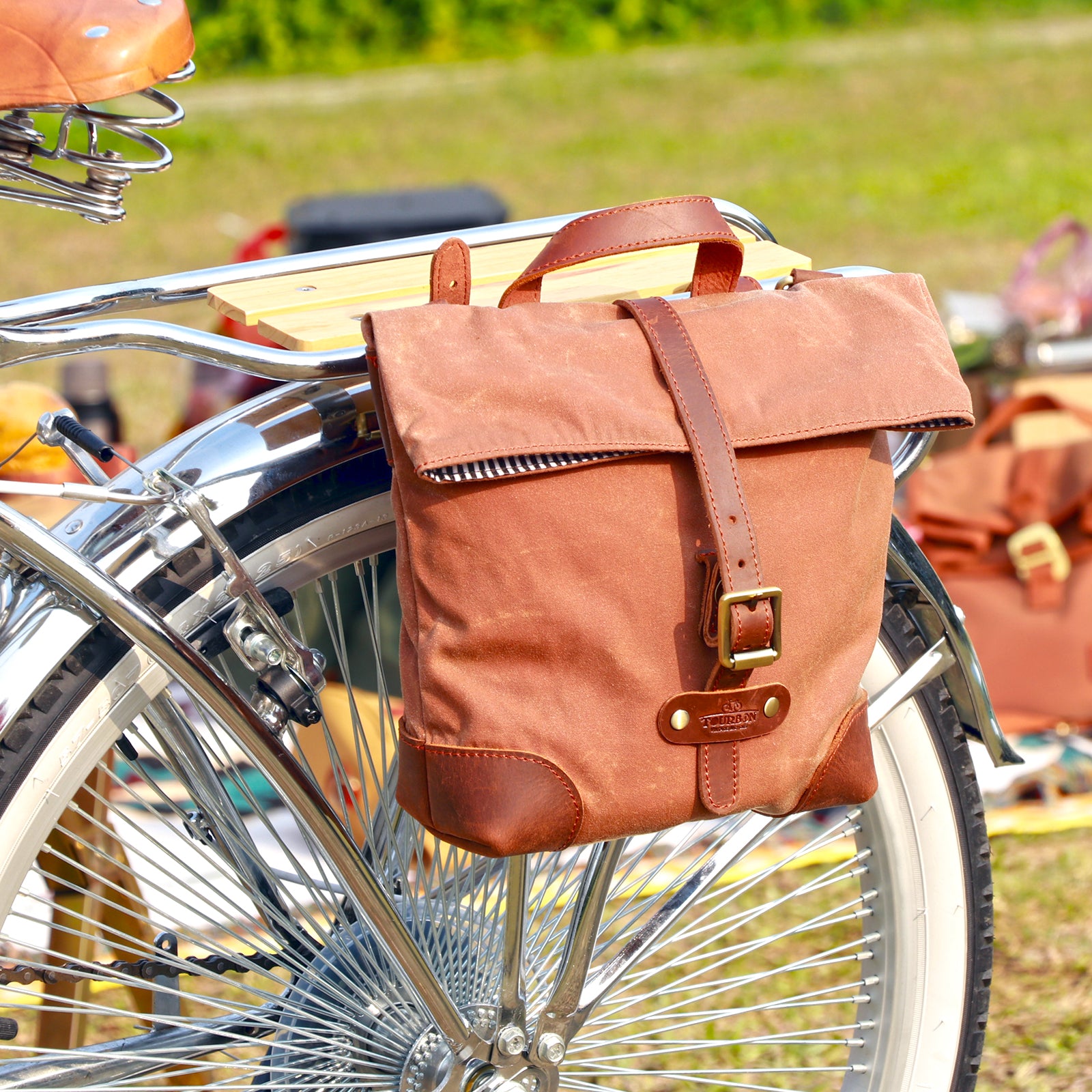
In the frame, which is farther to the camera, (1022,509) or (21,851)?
(1022,509)

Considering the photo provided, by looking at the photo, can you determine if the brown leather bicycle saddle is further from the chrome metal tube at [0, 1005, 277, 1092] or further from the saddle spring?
the chrome metal tube at [0, 1005, 277, 1092]

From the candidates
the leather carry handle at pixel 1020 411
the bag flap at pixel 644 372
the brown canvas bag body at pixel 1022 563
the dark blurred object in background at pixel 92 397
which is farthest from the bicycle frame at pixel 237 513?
the dark blurred object in background at pixel 92 397

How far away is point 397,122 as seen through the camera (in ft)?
24.9

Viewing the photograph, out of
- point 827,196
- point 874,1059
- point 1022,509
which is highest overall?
point 827,196

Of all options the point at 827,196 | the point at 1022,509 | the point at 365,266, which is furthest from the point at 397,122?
the point at 365,266

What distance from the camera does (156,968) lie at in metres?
1.09

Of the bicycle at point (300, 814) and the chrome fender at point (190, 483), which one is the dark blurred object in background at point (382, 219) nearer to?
the bicycle at point (300, 814)

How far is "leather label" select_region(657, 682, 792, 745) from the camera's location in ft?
2.93

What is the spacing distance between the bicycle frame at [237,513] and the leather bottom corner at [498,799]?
0.14 meters

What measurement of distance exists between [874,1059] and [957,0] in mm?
10025

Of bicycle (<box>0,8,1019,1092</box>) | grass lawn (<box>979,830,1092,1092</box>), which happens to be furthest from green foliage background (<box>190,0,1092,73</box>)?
bicycle (<box>0,8,1019,1092</box>)

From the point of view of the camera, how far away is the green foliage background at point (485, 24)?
902 cm

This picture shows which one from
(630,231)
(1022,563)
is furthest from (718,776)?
(1022,563)

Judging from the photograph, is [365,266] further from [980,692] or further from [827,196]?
[827,196]
